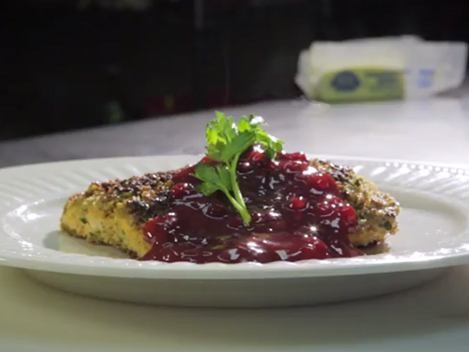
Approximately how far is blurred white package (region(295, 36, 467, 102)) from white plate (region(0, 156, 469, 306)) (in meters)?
1.40

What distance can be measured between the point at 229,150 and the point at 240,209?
67 millimetres

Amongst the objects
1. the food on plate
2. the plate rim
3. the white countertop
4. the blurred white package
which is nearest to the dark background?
the blurred white package

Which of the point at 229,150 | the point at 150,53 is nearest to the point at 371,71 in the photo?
the point at 150,53

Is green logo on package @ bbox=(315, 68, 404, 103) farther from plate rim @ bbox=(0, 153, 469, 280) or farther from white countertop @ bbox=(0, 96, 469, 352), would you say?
plate rim @ bbox=(0, 153, 469, 280)

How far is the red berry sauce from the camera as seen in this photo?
0.80m

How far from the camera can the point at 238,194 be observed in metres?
0.85

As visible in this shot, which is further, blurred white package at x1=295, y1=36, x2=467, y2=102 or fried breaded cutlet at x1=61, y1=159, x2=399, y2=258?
blurred white package at x1=295, y1=36, x2=467, y2=102

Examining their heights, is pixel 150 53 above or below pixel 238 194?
below

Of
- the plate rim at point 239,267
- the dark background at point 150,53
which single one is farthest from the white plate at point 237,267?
the dark background at point 150,53

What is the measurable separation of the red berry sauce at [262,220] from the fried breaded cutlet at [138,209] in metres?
0.02

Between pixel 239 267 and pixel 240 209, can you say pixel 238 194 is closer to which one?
pixel 240 209

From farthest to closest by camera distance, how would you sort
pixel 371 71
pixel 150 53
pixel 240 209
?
pixel 150 53 → pixel 371 71 → pixel 240 209

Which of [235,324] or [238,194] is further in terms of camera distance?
[238,194]

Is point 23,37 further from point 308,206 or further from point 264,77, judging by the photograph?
point 308,206
